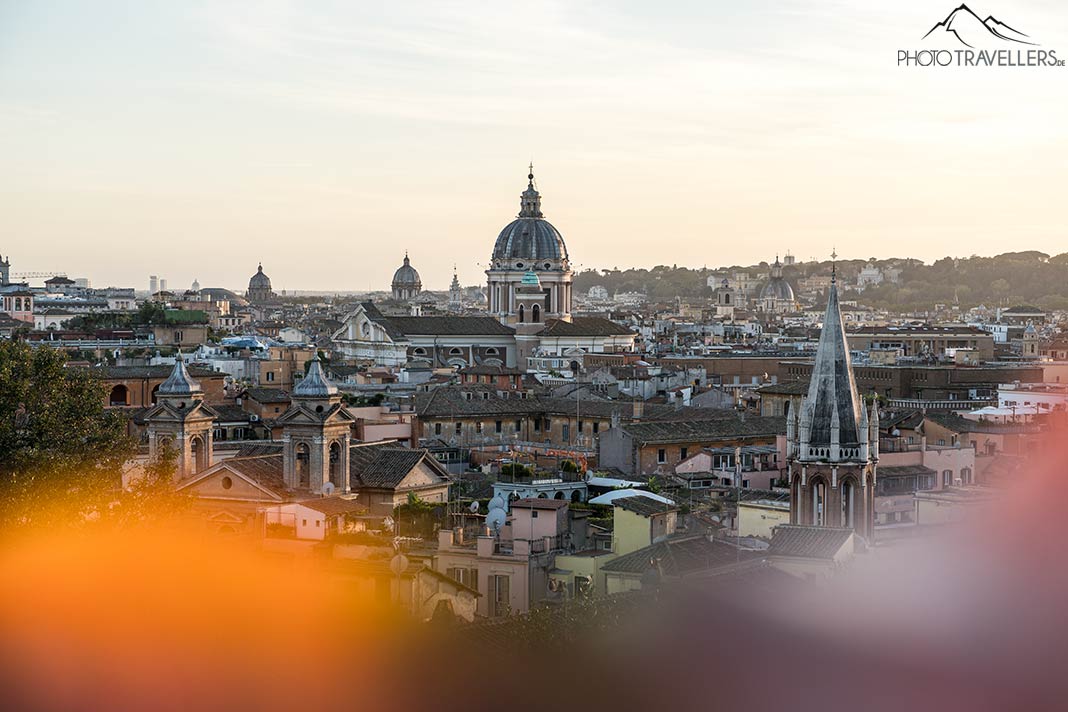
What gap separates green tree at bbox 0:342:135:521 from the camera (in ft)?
61.0

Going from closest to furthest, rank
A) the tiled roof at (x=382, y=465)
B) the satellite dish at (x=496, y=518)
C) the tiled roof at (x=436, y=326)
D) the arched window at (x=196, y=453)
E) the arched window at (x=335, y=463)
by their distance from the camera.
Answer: the satellite dish at (x=496, y=518)
the arched window at (x=335, y=463)
the tiled roof at (x=382, y=465)
the arched window at (x=196, y=453)
the tiled roof at (x=436, y=326)

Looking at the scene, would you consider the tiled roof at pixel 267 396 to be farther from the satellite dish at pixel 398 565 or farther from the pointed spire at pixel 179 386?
the satellite dish at pixel 398 565

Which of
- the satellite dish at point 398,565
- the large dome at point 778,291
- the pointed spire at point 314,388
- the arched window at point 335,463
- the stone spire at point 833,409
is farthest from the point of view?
the large dome at point 778,291

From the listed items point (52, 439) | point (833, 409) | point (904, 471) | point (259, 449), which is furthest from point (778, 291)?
point (52, 439)

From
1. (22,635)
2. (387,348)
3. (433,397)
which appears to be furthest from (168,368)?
(22,635)

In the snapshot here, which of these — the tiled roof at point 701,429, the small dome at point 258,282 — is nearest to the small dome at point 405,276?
Result: the small dome at point 258,282

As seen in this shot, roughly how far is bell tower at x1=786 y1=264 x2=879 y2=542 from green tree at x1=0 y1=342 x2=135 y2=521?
7.52 meters

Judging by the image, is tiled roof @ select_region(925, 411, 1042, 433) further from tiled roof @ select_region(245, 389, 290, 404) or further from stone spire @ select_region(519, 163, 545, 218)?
stone spire @ select_region(519, 163, 545, 218)

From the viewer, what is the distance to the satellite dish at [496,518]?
19.2 meters

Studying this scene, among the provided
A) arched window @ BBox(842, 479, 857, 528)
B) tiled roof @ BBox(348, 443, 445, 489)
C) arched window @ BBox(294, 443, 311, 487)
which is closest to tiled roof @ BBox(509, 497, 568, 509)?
tiled roof @ BBox(348, 443, 445, 489)

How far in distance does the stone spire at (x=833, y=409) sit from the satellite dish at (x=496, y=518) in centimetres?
358

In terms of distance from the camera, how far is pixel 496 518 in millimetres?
19625

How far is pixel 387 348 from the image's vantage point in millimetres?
58625

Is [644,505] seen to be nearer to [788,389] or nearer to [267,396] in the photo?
[267,396]
